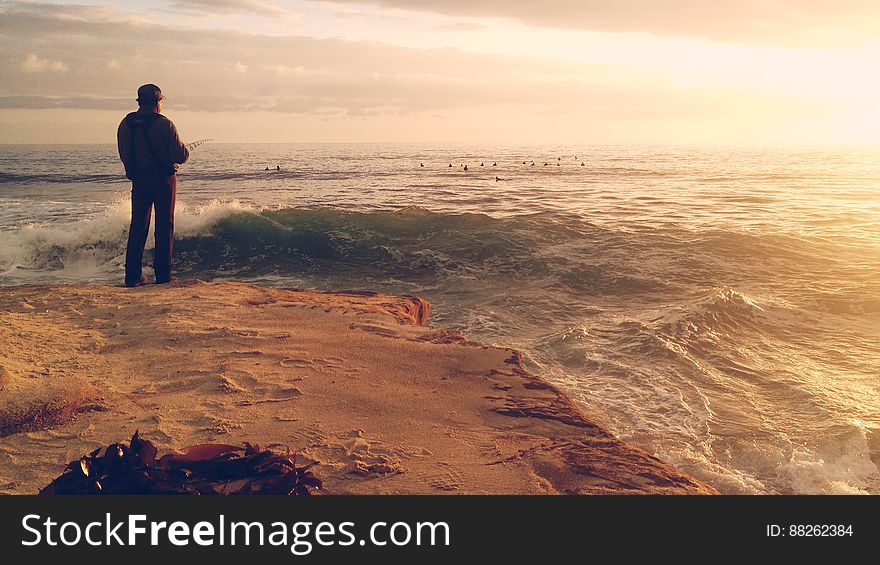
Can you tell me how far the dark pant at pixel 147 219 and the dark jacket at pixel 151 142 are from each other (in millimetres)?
149

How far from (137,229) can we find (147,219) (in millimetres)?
193

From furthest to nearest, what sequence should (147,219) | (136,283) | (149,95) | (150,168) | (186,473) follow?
(147,219) < (136,283) < (150,168) < (149,95) < (186,473)

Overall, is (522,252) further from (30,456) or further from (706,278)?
(30,456)

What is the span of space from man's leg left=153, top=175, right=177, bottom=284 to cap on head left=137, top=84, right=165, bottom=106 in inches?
37.0

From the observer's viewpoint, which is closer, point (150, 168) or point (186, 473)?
point (186, 473)

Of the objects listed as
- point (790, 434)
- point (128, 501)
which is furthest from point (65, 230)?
point (790, 434)

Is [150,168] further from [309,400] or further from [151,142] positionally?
[309,400]

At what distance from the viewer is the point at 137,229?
25.9ft

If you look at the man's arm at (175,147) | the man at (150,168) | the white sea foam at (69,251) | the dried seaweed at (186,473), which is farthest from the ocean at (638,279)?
the man's arm at (175,147)

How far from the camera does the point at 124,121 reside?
739 centimetres

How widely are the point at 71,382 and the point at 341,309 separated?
277 centimetres

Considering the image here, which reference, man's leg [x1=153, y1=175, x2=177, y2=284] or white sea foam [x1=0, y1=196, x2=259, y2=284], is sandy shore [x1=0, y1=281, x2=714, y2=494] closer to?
man's leg [x1=153, y1=175, x2=177, y2=284]

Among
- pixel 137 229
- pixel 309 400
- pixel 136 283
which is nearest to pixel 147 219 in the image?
pixel 137 229

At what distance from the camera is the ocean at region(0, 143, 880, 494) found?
16.9 ft
